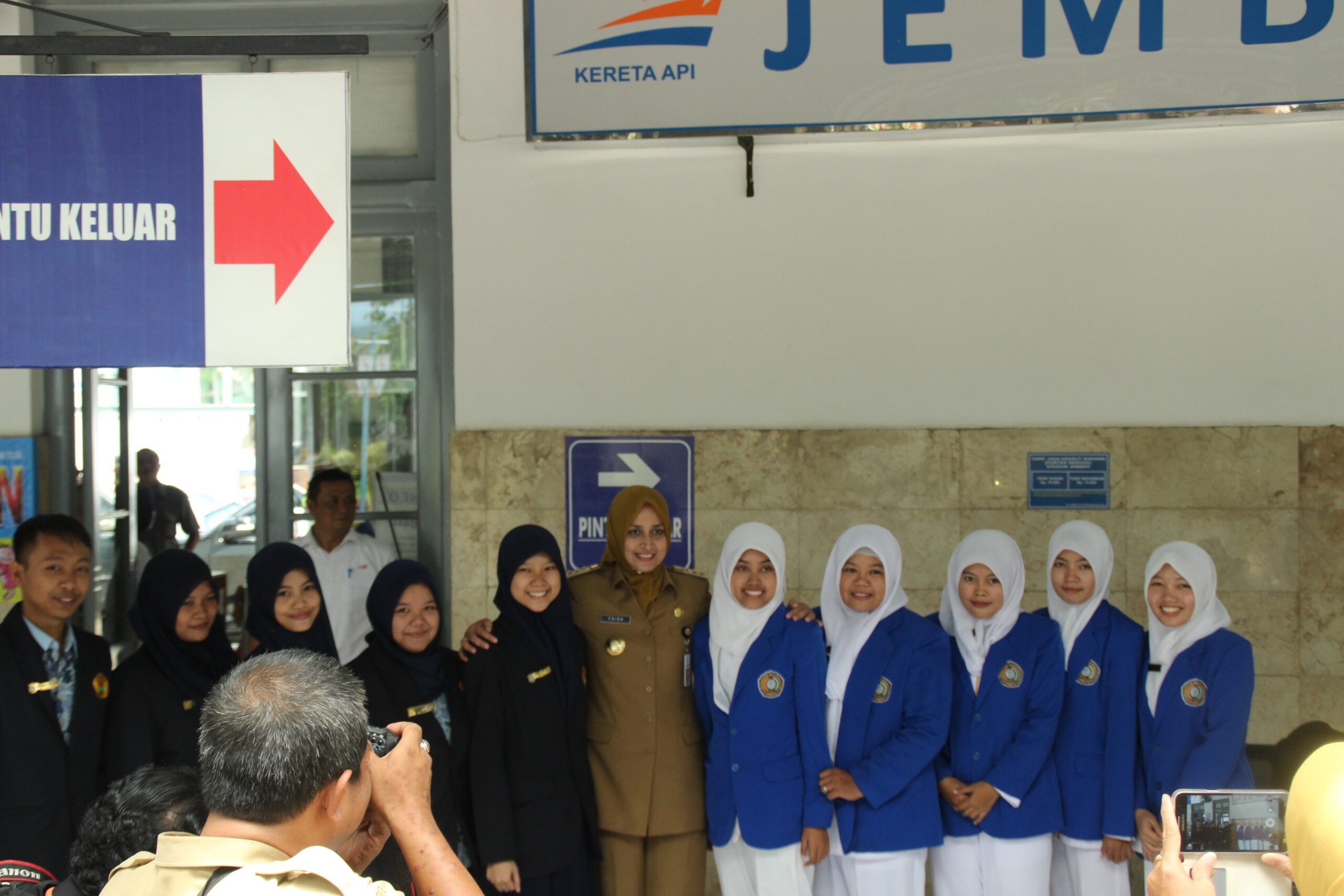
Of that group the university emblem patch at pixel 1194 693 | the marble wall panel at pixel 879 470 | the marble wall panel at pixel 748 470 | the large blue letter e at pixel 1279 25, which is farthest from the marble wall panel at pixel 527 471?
the large blue letter e at pixel 1279 25

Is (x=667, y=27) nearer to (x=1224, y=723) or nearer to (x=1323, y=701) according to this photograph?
(x=1224, y=723)

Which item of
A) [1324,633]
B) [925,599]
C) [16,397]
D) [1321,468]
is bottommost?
[1324,633]

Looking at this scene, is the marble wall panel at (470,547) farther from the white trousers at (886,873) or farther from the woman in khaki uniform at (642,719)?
the white trousers at (886,873)

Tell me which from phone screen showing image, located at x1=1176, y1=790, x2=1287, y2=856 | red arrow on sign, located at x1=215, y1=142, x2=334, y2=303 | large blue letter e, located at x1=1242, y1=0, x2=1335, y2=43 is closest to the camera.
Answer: phone screen showing image, located at x1=1176, y1=790, x2=1287, y2=856

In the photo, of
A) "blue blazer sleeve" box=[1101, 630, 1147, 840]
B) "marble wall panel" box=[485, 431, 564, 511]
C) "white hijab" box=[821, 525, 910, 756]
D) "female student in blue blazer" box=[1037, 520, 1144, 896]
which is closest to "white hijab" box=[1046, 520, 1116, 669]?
"female student in blue blazer" box=[1037, 520, 1144, 896]

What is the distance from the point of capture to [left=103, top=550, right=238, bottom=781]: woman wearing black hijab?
2.80m

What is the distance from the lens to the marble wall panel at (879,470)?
409 cm

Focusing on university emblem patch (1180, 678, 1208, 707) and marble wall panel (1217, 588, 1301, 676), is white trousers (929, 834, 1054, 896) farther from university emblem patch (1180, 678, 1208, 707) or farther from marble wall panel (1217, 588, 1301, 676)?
marble wall panel (1217, 588, 1301, 676)

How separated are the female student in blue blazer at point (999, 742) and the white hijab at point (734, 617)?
22.7 inches

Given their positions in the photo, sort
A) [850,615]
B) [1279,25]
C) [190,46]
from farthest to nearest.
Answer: [1279,25], [850,615], [190,46]

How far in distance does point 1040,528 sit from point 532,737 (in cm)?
213

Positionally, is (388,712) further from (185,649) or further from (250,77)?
(250,77)

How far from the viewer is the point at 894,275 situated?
162 inches

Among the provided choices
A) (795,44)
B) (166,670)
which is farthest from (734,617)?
(795,44)
